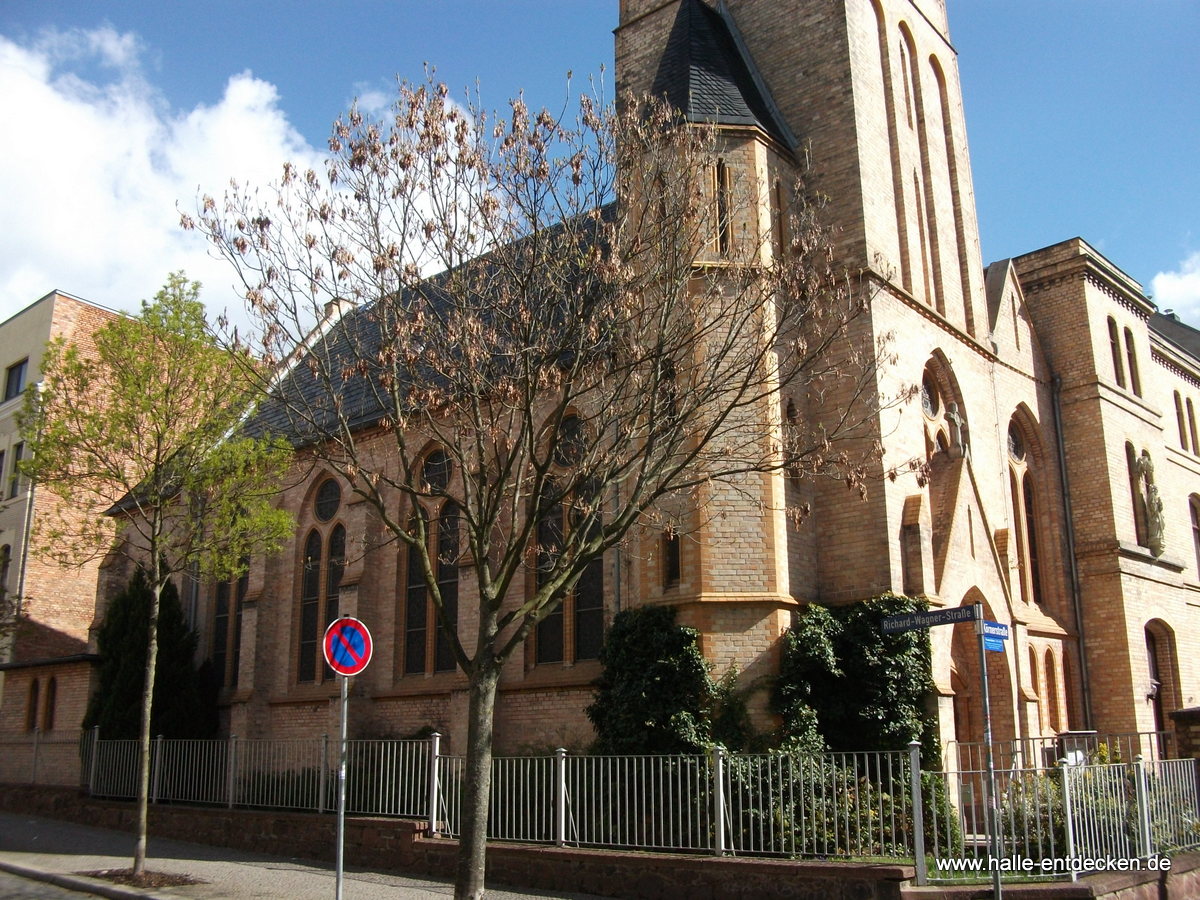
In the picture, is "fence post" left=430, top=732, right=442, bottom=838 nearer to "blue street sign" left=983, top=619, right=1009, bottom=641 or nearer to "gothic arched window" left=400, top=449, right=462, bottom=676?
"gothic arched window" left=400, top=449, right=462, bottom=676

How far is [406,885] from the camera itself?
13.2m

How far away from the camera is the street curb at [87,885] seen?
12.8m

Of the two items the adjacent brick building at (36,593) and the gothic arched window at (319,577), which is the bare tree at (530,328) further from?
the adjacent brick building at (36,593)

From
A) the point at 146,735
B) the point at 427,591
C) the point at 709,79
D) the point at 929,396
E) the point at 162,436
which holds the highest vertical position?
the point at 709,79

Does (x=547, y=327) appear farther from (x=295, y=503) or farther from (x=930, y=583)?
(x=295, y=503)

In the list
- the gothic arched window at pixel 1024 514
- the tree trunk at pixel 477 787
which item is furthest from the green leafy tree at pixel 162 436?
the gothic arched window at pixel 1024 514

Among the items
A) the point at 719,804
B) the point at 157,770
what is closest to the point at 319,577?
the point at 157,770

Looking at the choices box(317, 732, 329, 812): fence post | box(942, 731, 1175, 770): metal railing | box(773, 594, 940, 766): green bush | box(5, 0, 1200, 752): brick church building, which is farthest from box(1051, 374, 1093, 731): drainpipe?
box(317, 732, 329, 812): fence post

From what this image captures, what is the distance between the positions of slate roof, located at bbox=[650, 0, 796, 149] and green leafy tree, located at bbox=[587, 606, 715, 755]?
27.5ft

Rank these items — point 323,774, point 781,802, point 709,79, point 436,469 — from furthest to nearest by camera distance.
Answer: point 436,469
point 709,79
point 323,774
point 781,802

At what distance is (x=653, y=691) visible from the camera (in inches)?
587

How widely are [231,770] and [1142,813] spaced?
45.1 feet

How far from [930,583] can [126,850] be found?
13.6 m

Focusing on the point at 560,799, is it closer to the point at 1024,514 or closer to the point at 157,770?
the point at 157,770
